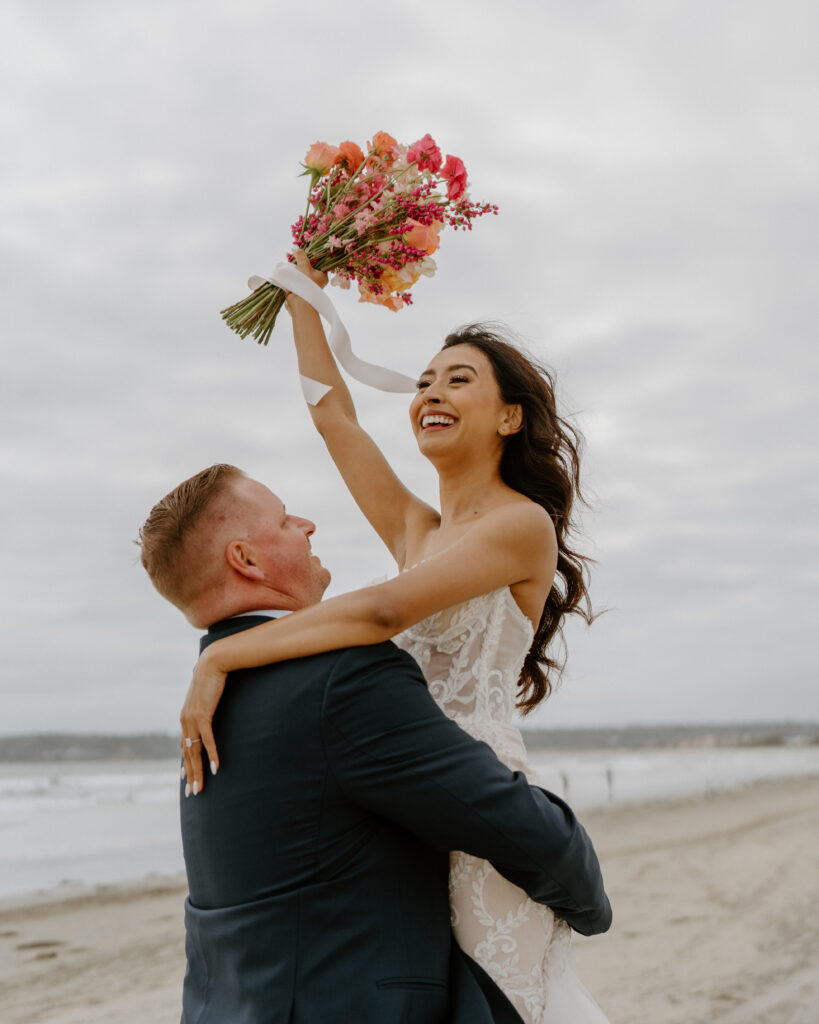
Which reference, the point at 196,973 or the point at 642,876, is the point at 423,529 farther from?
the point at 642,876

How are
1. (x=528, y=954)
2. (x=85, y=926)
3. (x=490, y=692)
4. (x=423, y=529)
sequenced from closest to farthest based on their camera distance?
1. (x=528, y=954)
2. (x=490, y=692)
3. (x=423, y=529)
4. (x=85, y=926)

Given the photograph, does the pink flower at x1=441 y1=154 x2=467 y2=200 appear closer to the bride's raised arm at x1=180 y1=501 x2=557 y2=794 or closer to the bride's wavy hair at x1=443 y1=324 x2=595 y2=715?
the bride's wavy hair at x1=443 y1=324 x2=595 y2=715

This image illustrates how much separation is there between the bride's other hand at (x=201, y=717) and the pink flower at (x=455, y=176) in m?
1.90

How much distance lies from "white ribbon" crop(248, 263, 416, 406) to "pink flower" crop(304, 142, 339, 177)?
0.35 meters

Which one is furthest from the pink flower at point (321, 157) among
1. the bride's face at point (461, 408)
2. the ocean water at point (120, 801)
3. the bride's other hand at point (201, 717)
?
the ocean water at point (120, 801)

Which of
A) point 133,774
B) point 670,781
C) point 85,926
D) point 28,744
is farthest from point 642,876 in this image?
point 28,744

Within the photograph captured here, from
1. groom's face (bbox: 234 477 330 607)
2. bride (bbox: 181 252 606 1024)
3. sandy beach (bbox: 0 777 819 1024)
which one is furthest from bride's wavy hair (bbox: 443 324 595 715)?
sandy beach (bbox: 0 777 819 1024)

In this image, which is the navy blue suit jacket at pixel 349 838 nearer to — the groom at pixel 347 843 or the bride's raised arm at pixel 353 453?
the groom at pixel 347 843

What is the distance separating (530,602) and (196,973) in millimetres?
1363

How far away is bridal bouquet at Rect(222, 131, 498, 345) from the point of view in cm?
353

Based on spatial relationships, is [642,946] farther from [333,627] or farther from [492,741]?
[333,627]

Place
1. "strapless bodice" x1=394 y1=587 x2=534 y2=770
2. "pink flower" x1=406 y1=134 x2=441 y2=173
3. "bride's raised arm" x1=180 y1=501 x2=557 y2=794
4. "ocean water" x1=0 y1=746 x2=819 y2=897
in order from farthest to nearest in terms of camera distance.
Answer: "ocean water" x1=0 y1=746 x2=819 y2=897
"pink flower" x1=406 y1=134 x2=441 y2=173
"strapless bodice" x1=394 y1=587 x2=534 y2=770
"bride's raised arm" x1=180 y1=501 x2=557 y2=794

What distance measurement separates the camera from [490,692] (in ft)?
9.73

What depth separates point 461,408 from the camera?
132 inches
